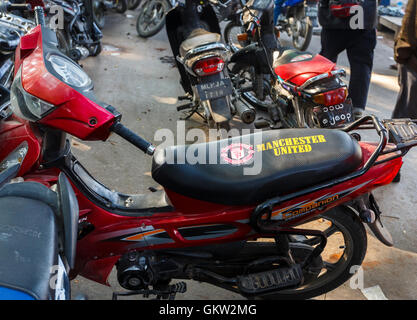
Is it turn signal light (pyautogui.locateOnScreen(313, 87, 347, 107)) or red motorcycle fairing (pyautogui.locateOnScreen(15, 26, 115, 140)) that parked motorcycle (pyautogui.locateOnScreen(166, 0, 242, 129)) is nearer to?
turn signal light (pyautogui.locateOnScreen(313, 87, 347, 107))

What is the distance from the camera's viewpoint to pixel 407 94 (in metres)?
3.29

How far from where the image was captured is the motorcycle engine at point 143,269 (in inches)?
75.7

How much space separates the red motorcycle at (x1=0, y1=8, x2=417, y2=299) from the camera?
1.67 meters

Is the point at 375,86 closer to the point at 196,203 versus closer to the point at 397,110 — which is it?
the point at 397,110

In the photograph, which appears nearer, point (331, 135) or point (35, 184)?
point (35, 184)

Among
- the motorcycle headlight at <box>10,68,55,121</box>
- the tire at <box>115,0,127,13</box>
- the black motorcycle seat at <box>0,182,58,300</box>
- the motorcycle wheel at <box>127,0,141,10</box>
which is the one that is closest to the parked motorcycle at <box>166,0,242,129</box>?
the motorcycle headlight at <box>10,68,55,121</box>

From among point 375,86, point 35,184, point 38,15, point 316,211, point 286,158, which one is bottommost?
point 375,86

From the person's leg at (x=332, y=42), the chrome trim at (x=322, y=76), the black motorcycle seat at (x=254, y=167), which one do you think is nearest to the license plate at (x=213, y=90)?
the chrome trim at (x=322, y=76)

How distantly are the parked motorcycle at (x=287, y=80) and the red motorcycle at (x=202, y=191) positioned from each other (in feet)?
4.27

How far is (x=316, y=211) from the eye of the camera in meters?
1.88

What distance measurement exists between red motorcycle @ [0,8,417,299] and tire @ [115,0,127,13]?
6254mm

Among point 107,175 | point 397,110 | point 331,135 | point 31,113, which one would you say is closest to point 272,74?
point 397,110

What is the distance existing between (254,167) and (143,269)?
2.37ft

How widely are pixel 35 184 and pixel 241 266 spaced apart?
109 cm
